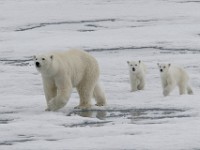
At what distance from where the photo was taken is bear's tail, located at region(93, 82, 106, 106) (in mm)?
9469

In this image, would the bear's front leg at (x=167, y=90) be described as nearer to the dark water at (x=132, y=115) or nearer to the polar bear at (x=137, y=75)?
the polar bear at (x=137, y=75)

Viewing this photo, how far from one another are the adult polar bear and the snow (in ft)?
0.58

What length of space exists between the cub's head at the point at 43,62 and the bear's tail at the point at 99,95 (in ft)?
4.00

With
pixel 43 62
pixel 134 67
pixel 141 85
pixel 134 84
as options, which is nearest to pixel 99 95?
pixel 43 62

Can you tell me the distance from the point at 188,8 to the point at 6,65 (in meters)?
10.3

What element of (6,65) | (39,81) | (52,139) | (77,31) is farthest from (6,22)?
(52,139)

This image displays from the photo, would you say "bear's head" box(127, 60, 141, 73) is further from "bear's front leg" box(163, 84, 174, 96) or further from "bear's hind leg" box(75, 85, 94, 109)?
"bear's hind leg" box(75, 85, 94, 109)

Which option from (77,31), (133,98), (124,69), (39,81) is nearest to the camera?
(133,98)

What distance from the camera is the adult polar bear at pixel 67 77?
8555 millimetres

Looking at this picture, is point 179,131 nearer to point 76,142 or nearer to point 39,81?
point 76,142

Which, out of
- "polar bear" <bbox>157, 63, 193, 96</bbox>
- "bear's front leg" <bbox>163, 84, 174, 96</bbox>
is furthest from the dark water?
"polar bear" <bbox>157, 63, 193, 96</bbox>

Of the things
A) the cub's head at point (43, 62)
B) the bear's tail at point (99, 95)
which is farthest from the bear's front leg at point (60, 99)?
the bear's tail at point (99, 95)

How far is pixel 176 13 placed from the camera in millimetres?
21906

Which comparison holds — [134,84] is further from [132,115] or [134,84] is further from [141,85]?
[132,115]
